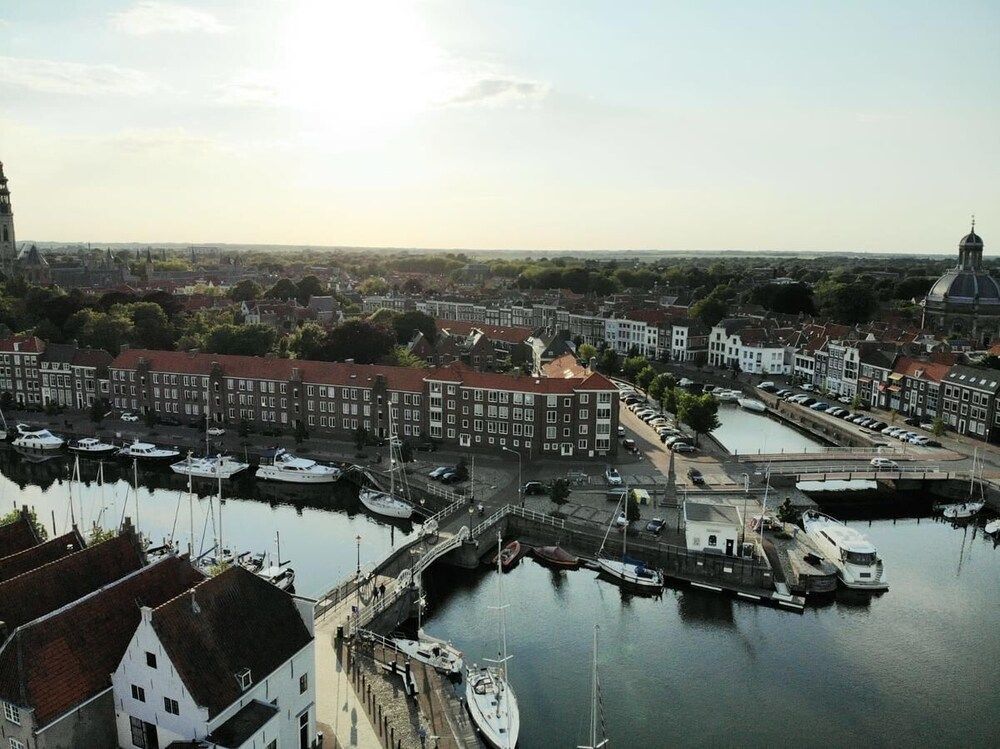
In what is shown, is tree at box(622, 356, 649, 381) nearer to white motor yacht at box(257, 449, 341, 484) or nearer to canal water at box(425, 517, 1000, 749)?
white motor yacht at box(257, 449, 341, 484)

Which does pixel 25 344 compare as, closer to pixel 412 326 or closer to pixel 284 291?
pixel 412 326

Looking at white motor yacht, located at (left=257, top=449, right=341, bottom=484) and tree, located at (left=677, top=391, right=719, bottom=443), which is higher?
tree, located at (left=677, top=391, right=719, bottom=443)

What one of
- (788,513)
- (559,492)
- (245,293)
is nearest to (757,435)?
(788,513)

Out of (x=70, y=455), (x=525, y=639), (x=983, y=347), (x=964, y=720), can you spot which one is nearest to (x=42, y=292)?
(x=70, y=455)

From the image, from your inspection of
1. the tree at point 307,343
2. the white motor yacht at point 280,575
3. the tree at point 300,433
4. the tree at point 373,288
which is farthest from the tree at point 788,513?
the tree at point 373,288

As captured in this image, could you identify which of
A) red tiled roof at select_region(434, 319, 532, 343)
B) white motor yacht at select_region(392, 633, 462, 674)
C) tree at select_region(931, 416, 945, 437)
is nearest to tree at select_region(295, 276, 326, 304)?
red tiled roof at select_region(434, 319, 532, 343)

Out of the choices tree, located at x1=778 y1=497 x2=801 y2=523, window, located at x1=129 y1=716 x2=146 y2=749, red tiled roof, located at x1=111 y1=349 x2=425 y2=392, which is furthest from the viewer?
red tiled roof, located at x1=111 y1=349 x2=425 y2=392

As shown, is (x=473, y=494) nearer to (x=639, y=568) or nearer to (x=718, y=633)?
(x=639, y=568)
